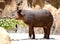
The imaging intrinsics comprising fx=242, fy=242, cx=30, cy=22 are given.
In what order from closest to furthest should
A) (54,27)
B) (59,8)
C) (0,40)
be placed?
(0,40) → (54,27) → (59,8)

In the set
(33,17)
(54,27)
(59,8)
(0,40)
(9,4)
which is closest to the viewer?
(0,40)

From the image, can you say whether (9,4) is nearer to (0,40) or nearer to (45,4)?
(45,4)

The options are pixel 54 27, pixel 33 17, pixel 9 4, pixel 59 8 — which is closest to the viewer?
pixel 33 17

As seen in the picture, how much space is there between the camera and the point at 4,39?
217 cm

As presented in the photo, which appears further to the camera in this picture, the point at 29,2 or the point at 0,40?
the point at 29,2

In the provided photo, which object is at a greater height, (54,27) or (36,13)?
(36,13)

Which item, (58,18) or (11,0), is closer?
(58,18)

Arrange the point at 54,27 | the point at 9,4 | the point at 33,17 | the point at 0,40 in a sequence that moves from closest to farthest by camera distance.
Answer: the point at 0,40
the point at 33,17
the point at 54,27
the point at 9,4

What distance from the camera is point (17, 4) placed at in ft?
26.2

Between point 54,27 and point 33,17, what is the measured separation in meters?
2.39

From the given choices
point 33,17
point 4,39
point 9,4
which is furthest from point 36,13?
point 9,4

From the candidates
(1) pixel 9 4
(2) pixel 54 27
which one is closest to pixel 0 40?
(2) pixel 54 27

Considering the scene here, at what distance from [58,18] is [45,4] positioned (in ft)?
4.53

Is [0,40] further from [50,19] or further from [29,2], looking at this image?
[29,2]
